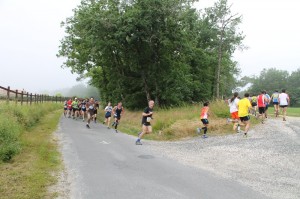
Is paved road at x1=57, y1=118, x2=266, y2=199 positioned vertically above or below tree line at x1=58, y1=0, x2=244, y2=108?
below

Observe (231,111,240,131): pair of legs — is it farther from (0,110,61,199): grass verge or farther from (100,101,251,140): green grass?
(0,110,61,199): grass verge

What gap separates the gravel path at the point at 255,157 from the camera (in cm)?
823

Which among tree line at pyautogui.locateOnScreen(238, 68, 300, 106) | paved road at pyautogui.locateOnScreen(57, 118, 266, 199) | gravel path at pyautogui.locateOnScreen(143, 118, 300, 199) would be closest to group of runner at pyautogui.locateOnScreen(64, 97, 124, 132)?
gravel path at pyautogui.locateOnScreen(143, 118, 300, 199)

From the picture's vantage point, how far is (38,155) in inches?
444

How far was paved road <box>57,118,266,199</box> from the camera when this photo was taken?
282 inches

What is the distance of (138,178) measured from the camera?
845 cm

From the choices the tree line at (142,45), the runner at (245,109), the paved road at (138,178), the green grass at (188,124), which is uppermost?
the tree line at (142,45)

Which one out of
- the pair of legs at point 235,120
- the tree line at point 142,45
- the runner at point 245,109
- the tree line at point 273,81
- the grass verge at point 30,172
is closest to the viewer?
the grass verge at point 30,172

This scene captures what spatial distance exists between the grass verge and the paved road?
53 centimetres

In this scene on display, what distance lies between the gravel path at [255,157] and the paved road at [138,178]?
0.58m

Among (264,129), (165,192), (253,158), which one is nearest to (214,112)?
(264,129)

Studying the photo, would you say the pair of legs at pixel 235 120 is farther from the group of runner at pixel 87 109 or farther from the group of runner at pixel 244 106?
the group of runner at pixel 87 109

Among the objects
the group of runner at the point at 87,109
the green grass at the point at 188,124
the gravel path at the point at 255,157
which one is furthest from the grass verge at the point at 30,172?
the group of runner at the point at 87,109

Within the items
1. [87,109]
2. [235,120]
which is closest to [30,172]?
[235,120]
